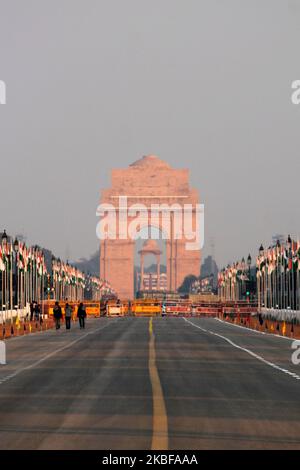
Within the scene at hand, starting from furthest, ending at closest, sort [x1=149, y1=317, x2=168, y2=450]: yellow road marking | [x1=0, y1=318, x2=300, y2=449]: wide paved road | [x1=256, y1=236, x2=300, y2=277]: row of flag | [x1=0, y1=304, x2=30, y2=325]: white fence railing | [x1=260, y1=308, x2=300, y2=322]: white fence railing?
[x1=256, y1=236, x2=300, y2=277]: row of flag < [x1=260, y1=308, x2=300, y2=322]: white fence railing < [x1=0, y1=304, x2=30, y2=325]: white fence railing < [x1=0, y1=318, x2=300, y2=449]: wide paved road < [x1=149, y1=317, x2=168, y2=450]: yellow road marking

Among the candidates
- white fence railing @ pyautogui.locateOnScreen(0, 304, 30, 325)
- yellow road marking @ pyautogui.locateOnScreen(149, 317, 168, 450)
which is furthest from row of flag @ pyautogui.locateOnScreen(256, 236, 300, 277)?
yellow road marking @ pyautogui.locateOnScreen(149, 317, 168, 450)

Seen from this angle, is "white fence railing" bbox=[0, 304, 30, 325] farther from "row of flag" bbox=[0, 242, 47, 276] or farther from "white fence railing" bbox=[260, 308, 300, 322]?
"white fence railing" bbox=[260, 308, 300, 322]

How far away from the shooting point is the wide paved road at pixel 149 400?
17.7m

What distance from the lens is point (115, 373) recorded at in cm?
3250

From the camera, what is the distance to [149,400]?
23.9 m

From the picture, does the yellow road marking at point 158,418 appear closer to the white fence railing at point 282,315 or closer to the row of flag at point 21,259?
the white fence railing at point 282,315

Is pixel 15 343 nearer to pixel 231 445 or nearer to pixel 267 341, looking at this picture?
pixel 267 341

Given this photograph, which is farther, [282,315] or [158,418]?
[282,315]

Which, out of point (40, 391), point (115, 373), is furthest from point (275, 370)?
point (40, 391)


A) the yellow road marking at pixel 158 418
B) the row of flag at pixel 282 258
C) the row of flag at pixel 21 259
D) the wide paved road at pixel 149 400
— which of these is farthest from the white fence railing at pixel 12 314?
the yellow road marking at pixel 158 418

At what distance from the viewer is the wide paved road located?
698 inches

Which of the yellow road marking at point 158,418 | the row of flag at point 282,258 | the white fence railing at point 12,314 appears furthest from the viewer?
the row of flag at point 282,258

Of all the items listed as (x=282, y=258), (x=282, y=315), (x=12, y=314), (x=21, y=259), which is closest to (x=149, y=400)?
(x=12, y=314)

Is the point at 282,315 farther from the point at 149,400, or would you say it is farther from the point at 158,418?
the point at 158,418
